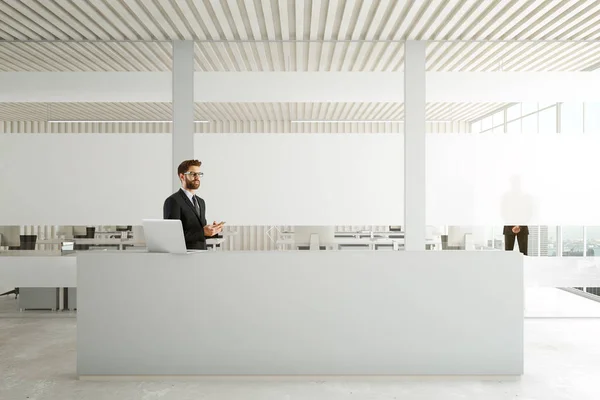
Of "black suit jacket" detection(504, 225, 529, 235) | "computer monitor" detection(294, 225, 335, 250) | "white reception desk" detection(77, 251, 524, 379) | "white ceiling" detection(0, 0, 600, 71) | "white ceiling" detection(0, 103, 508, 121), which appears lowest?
"white reception desk" detection(77, 251, 524, 379)

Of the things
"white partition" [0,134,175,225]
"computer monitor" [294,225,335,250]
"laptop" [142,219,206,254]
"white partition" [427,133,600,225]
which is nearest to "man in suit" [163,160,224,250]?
"laptop" [142,219,206,254]

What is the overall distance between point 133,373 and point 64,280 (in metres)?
2.91

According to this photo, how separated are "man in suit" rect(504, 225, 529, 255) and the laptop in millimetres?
4490

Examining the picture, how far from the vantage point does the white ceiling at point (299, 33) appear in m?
5.92

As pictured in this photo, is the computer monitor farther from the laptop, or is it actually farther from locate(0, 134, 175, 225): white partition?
the laptop

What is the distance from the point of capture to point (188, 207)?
5125mm

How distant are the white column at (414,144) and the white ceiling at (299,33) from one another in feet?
0.96

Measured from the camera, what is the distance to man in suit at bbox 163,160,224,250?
503cm

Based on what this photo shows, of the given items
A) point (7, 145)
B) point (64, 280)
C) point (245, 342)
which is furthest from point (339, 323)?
point (7, 145)

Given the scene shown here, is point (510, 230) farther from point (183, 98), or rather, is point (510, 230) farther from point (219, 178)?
point (183, 98)

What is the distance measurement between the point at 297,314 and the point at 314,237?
3713 millimetres

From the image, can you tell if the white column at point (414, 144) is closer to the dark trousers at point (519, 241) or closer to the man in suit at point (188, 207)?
the dark trousers at point (519, 241)

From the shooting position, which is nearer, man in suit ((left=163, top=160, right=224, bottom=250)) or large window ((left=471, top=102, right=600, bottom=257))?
man in suit ((left=163, top=160, right=224, bottom=250))

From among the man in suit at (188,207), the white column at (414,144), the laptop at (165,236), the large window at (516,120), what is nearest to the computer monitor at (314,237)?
the white column at (414,144)
